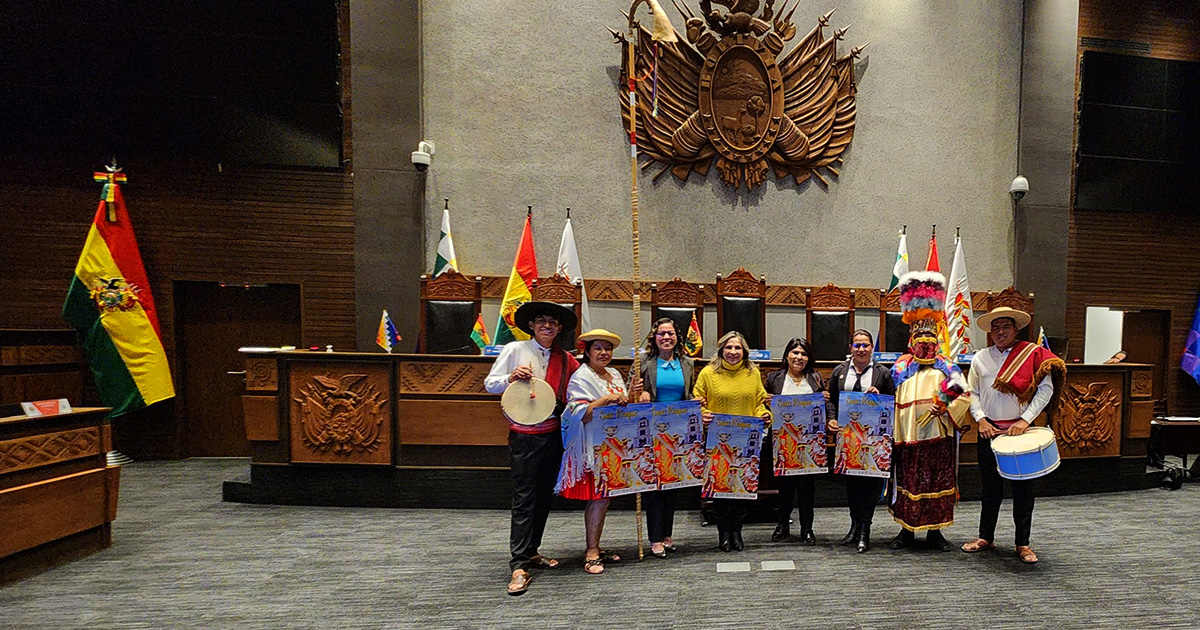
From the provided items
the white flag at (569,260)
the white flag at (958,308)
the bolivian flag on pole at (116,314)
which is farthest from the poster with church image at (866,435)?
the bolivian flag on pole at (116,314)

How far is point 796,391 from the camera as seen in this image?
333cm

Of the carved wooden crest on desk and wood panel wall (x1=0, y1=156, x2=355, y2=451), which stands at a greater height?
the carved wooden crest on desk

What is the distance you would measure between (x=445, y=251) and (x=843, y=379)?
452cm

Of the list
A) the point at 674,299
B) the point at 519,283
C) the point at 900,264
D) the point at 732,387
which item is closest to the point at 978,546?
the point at 732,387

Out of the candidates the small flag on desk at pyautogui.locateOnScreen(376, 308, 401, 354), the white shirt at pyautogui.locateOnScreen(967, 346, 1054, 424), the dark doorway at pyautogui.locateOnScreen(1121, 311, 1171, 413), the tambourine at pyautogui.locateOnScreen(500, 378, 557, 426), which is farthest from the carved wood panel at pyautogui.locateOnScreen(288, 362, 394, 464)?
the dark doorway at pyautogui.locateOnScreen(1121, 311, 1171, 413)

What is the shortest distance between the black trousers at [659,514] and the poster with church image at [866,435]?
110 cm

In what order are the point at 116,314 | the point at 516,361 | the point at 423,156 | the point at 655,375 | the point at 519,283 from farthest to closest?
the point at 423,156 < the point at 519,283 < the point at 116,314 < the point at 655,375 < the point at 516,361

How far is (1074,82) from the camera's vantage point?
22.5ft

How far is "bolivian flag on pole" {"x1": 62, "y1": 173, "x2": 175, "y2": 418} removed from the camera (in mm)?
5297

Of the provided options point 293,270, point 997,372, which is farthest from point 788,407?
point 293,270

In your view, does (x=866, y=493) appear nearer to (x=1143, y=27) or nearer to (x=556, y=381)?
(x=556, y=381)

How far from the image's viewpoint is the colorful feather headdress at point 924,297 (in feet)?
10.6

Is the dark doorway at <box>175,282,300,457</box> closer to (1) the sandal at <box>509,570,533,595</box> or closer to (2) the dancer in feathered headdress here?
(1) the sandal at <box>509,570,533,595</box>

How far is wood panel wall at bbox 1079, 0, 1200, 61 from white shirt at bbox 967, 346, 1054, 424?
22.2 ft
